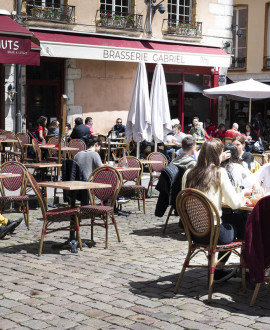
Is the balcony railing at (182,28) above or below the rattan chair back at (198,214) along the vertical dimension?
above

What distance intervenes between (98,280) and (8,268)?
40.2 inches

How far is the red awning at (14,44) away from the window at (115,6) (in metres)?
8.74

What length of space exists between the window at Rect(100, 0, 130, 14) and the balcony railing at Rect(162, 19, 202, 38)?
145 centimetres

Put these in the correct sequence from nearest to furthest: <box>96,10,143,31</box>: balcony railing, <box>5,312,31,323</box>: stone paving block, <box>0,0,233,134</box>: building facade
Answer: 1. <box>5,312,31,323</box>: stone paving block
2. <box>0,0,233,134</box>: building facade
3. <box>96,10,143,31</box>: balcony railing

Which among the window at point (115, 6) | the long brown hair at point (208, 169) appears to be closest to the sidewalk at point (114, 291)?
the long brown hair at point (208, 169)

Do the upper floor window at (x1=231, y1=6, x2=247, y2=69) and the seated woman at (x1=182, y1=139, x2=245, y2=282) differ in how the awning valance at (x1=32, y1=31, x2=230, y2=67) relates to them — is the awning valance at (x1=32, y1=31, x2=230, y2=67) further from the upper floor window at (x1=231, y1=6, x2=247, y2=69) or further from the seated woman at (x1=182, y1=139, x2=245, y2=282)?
the seated woman at (x1=182, y1=139, x2=245, y2=282)

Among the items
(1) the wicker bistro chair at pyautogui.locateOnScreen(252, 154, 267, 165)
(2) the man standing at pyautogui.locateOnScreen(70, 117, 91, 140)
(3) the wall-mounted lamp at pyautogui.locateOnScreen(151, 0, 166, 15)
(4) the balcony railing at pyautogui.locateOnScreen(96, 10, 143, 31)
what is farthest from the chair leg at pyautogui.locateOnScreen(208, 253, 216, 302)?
(3) the wall-mounted lamp at pyautogui.locateOnScreen(151, 0, 166, 15)

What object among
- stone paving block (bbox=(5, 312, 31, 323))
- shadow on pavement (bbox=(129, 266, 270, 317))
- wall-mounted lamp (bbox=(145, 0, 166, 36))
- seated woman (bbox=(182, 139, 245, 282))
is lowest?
stone paving block (bbox=(5, 312, 31, 323))

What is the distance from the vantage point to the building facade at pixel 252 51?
2784 centimetres

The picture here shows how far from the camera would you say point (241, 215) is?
582 centimetres

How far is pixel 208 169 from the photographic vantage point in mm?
5488

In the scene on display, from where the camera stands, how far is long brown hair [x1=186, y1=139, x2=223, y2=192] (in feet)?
17.9

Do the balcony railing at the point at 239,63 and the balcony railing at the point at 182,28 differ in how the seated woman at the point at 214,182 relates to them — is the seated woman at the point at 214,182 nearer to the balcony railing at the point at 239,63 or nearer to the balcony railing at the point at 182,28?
the balcony railing at the point at 182,28

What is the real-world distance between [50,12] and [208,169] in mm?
13118
